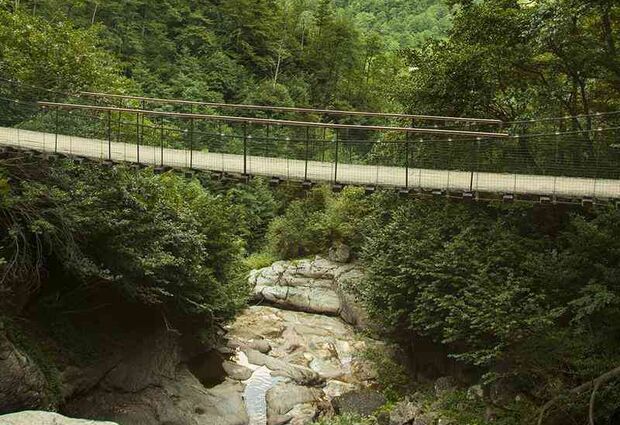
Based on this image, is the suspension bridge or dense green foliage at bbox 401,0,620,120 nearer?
the suspension bridge

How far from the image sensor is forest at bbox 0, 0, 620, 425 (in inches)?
325

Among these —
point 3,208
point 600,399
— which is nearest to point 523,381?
point 600,399

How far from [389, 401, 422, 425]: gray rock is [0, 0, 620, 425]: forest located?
0.09m

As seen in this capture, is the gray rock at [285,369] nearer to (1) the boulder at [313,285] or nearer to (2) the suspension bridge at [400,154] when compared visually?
(1) the boulder at [313,285]

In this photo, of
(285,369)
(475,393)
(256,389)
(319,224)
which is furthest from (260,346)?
(475,393)

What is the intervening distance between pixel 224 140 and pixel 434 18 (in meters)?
36.1

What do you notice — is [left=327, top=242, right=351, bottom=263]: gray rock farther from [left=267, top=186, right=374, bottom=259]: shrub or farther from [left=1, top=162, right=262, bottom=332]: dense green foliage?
[left=1, top=162, right=262, bottom=332]: dense green foliage

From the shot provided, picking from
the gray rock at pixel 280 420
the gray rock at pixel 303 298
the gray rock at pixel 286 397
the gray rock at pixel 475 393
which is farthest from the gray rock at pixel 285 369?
the gray rock at pixel 475 393

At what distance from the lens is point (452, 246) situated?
9.79m

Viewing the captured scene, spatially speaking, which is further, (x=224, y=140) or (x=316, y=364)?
(x=316, y=364)

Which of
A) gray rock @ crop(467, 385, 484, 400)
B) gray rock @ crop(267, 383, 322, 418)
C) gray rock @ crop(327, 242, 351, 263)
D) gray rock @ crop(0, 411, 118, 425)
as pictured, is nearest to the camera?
gray rock @ crop(0, 411, 118, 425)

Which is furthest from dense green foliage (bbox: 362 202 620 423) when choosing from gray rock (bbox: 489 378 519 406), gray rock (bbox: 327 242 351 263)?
gray rock (bbox: 327 242 351 263)

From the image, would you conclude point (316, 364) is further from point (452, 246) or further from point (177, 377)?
point (452, 246)

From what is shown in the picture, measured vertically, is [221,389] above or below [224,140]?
below
